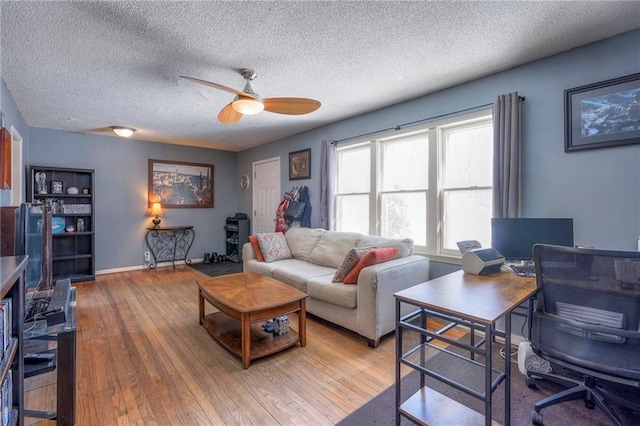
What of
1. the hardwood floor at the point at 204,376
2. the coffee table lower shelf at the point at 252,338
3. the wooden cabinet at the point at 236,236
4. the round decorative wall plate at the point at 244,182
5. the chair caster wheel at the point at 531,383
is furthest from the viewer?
the round decorative wall plate at the point at 244,182

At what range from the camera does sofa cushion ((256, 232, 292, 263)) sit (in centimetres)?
403

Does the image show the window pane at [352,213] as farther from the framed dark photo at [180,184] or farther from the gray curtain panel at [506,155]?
the framed dark photo at [180,184]

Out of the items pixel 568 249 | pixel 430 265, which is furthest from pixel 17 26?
pixel 430 265

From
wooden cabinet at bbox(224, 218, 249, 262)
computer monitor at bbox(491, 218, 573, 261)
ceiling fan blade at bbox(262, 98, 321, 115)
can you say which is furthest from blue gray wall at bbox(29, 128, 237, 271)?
computer monitor at bbox(491, 218, 573, 261)

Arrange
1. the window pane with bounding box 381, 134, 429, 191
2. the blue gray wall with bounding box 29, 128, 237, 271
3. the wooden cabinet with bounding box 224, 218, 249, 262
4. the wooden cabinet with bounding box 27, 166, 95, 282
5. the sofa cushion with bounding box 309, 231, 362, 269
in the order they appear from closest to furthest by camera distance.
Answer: the window pane with bounding box 381, 134, 429, 191 → the sofa cushion with bounding box 309, 231, 362, 269 → the wooden cabinet with bounding box 27, 166, 95, 282 → the blue gray wall with bounding box 29, 128, 237, 271 → the wooden cabinet with bounding box 224, 218, 249, 262

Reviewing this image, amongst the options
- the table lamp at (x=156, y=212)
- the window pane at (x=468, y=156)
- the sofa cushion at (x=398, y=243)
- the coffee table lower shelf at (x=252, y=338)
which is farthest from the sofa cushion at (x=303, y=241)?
the table lamp at (x=156, y=212)

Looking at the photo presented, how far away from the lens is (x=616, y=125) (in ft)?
7.06

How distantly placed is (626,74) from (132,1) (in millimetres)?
3349

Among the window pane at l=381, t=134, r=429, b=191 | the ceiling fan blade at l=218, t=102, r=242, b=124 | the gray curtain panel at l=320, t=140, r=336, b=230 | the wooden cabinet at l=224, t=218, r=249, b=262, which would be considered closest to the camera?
the ceiling fan blade at l=218, t=102, r=242, b=124

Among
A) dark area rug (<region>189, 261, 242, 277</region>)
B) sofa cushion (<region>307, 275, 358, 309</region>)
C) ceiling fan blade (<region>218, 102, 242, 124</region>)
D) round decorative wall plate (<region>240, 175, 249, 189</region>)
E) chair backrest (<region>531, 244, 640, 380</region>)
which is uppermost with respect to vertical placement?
ceiling fan blade (<region>218, 102, 242, 124</region>)

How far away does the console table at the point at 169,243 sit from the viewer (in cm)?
566

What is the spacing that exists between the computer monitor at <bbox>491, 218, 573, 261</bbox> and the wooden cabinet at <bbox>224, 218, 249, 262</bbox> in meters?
4.93

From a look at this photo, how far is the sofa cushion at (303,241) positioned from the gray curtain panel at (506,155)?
2.24 m

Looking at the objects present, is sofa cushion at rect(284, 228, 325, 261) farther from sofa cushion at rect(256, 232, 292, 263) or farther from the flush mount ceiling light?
the flush mount ceiling light
